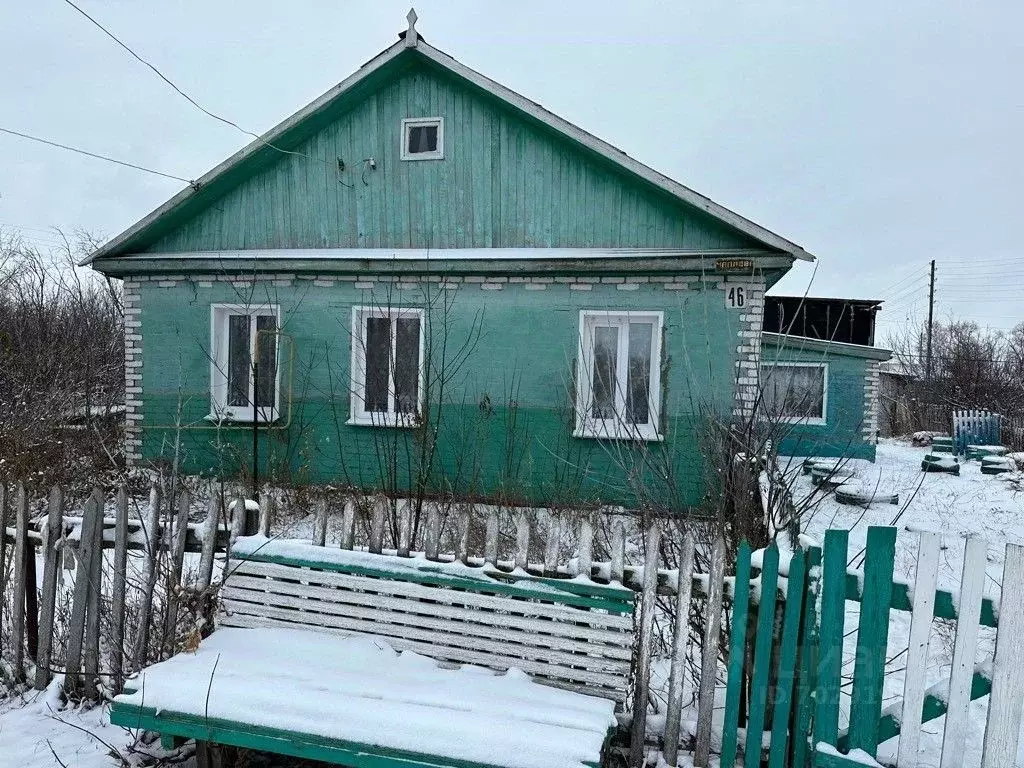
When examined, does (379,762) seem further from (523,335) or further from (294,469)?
(294,469)

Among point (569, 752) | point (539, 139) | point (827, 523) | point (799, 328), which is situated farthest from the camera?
point (799, 328)

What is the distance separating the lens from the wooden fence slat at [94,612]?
128 inches

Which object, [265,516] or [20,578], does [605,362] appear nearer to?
[265,516]

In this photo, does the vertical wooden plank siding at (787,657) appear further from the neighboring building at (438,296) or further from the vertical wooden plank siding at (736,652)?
the neighboring building at (438,296)

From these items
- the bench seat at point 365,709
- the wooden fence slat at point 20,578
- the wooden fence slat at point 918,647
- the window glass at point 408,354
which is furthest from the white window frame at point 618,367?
the wooden fence slat at point 20,578

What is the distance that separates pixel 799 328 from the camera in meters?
16.5

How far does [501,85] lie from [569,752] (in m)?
7.24

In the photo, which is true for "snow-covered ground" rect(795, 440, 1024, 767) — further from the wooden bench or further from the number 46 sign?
the number 46 sign

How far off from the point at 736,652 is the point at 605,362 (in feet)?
17.0

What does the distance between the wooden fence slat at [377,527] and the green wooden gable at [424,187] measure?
17.7ft

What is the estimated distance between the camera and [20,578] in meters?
3.38

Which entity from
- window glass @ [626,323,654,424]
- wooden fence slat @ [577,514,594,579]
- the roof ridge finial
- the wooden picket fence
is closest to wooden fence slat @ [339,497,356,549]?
wooden fence slat @ [577,514,594,579]

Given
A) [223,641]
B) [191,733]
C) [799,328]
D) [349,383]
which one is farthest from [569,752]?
[799,328]

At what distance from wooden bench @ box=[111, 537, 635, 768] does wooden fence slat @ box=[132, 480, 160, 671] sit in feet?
1.21
